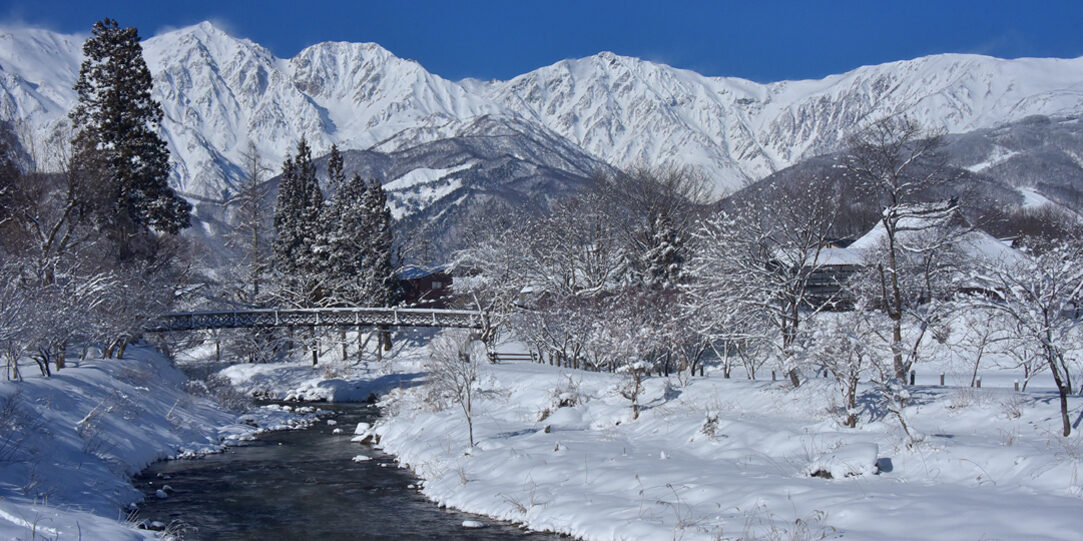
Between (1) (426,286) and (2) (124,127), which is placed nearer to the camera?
(2) (124,127)

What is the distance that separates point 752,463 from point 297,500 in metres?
11.2

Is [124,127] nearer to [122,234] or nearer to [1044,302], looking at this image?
[122,234]

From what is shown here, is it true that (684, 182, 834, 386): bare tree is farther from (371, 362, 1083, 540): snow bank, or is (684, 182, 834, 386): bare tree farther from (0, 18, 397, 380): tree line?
(0, 18, 397, 380): tree line

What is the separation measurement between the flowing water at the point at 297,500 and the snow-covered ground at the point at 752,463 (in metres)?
0.92

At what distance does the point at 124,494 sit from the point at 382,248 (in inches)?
1424

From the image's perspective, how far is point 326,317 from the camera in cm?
4878

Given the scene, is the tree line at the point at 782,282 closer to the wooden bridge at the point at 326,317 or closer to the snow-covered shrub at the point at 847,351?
the snow-covered shrub at the point at 847,351

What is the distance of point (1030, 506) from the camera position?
11992mm

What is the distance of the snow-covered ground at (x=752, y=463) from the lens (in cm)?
1268

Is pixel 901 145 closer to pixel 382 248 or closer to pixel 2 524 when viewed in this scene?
pixel 2 524

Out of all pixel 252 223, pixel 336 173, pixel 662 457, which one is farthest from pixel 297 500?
pixel 336 173

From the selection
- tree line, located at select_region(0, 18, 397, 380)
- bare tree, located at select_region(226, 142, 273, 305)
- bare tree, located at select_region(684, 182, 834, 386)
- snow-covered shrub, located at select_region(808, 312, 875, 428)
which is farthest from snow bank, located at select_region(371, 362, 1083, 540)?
bare tree, located at select_region(226, 142, 273, 305)

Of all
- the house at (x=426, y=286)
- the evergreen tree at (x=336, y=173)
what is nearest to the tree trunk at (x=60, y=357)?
the evergreen tree at (x=336, y=173)

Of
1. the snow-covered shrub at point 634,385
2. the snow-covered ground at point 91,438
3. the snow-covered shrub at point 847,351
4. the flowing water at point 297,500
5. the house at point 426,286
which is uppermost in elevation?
the house at point 426,286
